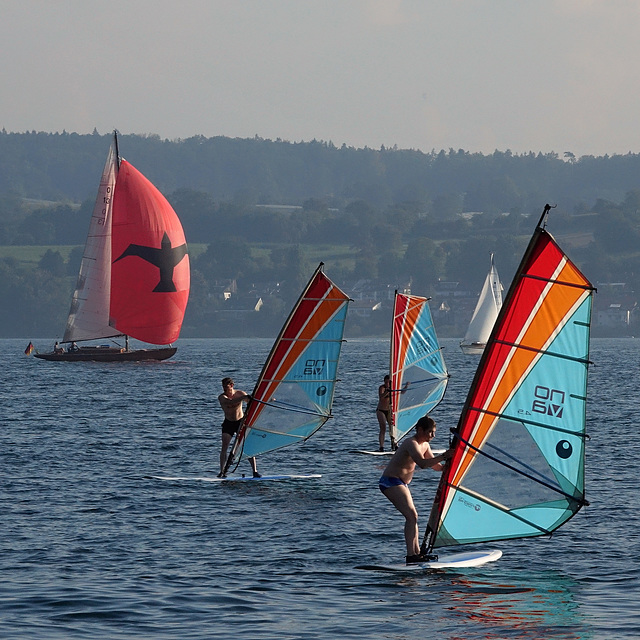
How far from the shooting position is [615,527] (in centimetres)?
2350

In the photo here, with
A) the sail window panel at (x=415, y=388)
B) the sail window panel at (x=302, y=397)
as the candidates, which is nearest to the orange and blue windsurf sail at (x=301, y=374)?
the sail window panel at (x=302, y=397)

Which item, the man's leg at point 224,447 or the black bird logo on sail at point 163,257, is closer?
the man's leg at point 224,447

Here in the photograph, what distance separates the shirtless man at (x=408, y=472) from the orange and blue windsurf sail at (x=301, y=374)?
11315 mm

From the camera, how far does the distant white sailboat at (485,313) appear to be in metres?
125

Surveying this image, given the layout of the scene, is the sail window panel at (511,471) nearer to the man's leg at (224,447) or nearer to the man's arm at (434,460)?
the man's arm at (434,460)

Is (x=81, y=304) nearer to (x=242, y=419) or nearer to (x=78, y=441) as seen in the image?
(x=78, y=441)

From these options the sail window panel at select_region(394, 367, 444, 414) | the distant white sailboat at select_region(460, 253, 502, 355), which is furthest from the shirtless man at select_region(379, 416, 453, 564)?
the distant white sailboat at select_region(460, 253, 502, 355)

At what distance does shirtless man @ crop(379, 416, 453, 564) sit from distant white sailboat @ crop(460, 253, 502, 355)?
103702 mm

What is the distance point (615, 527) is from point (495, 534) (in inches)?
205

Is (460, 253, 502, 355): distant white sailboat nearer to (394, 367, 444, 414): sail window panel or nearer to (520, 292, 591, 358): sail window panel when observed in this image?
(394, 367, 444, 414): sail window panel

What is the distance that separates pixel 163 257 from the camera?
88.1 m

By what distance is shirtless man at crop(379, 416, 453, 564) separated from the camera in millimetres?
18250

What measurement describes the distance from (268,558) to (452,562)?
315 cm

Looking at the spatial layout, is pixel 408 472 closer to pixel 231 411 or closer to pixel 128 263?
pixel 231 411
